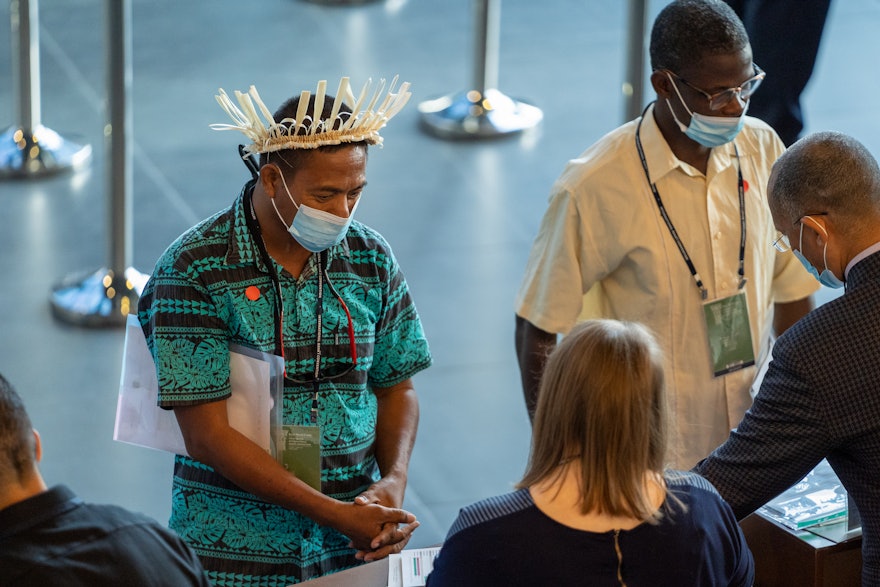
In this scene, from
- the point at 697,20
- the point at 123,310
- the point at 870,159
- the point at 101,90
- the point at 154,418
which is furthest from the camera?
the point at 101,90

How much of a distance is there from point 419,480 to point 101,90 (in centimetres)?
407

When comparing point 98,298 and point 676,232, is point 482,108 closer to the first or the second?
point 98,298

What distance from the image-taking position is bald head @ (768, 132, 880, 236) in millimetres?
2654

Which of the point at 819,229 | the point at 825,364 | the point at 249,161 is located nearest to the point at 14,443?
the point at 249,161

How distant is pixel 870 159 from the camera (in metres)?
2.72

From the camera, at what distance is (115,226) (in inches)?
219

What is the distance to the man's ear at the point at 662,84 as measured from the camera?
10.7 feet

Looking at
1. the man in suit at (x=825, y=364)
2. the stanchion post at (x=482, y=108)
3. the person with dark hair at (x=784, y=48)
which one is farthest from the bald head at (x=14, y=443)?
the stanchion post at (x=482, y=108)

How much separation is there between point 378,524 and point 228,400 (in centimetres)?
41

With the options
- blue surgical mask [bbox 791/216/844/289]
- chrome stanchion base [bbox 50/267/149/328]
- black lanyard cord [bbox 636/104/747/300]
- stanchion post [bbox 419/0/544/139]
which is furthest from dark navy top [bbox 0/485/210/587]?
stanchion post [bbox 419/0/544/139]

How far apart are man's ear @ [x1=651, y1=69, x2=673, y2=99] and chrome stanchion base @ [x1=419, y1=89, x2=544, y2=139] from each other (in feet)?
13.5

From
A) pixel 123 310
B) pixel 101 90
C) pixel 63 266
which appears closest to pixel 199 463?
pixel 123 310

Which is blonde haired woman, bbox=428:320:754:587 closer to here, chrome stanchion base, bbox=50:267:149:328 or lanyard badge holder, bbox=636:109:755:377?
lanyard badge holder, bbox=636:109:755:377

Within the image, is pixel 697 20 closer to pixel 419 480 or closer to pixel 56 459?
pixel 419 480
